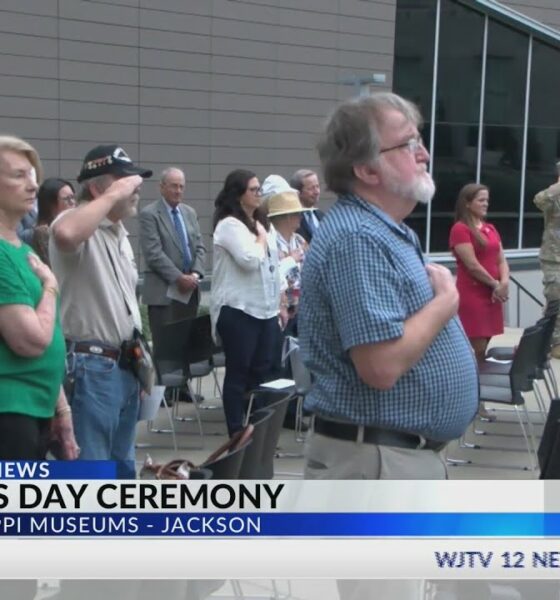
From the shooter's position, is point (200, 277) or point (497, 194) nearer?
point (200, 277)

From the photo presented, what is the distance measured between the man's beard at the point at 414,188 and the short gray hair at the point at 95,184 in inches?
69.5

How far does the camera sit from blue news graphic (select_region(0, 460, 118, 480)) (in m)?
2.76

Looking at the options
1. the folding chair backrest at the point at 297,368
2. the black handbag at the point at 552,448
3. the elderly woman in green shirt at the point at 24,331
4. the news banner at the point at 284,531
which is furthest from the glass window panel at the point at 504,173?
the news banner at the point at 284,531

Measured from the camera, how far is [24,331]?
135 inches

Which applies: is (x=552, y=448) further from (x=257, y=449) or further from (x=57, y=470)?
(x=57, y=470)

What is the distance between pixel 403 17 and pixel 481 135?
246 centimetres

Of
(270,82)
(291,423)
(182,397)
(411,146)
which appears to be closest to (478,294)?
(291,423)

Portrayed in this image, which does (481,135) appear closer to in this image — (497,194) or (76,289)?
(497,194)

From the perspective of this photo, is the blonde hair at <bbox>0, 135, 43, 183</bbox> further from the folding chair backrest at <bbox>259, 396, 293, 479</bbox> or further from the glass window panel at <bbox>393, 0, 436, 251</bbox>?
the glass window panel at <bbox>393, 0, 436, 251</bbox>

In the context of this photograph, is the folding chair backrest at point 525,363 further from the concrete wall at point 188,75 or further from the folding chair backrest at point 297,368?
the concrete wall at point 188,75

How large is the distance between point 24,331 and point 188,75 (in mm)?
11575

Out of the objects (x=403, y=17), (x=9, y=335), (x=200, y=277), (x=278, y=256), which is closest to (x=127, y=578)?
(x=9, y=335)

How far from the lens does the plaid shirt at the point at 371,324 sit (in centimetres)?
261

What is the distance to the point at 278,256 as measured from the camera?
747 centimetres
